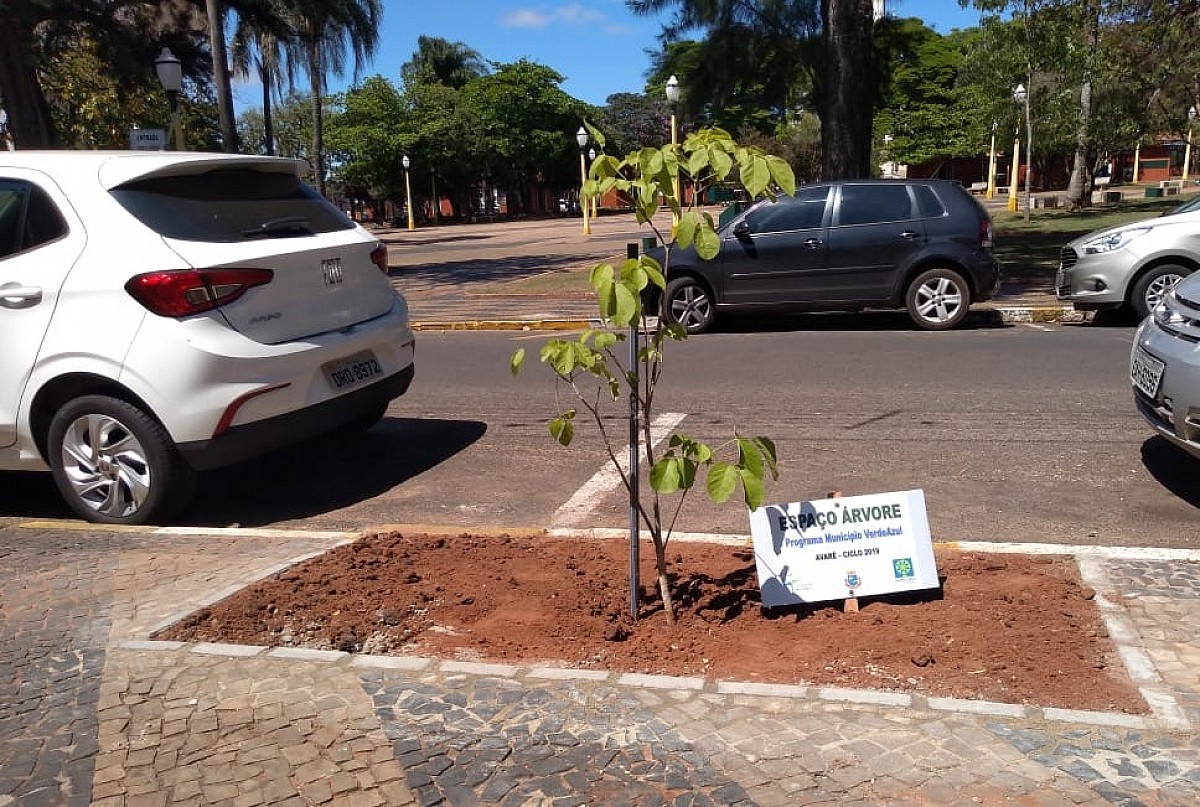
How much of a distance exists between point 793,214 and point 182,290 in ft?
26.0

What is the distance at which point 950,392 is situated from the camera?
7.89 m

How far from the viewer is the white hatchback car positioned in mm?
4973

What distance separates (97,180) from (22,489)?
2.41m

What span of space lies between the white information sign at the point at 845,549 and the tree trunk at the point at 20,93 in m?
18.2

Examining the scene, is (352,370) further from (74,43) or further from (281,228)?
(74,43)

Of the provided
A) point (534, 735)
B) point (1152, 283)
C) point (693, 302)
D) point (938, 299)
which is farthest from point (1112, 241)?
point (534, 735)

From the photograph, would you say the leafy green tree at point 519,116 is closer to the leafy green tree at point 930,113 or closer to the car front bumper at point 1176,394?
the leafy green tree at point 930,113

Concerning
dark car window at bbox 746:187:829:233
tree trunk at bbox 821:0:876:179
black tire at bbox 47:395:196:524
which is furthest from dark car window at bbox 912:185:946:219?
black tire at bbox 47:395:196:524

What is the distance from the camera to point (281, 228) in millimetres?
5551

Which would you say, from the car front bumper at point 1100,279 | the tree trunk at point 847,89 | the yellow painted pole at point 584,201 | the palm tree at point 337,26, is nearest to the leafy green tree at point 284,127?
the yellow painted pole at point 584,201

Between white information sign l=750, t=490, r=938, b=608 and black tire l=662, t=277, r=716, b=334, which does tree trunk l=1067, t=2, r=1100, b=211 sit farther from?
white information sign l=750, t=490, r=938, b=608

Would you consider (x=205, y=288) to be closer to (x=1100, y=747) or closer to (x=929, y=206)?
(x=1100, y=747)

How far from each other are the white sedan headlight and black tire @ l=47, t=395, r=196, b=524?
946 centimetres

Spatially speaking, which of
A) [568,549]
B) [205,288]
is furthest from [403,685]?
[205,288]
